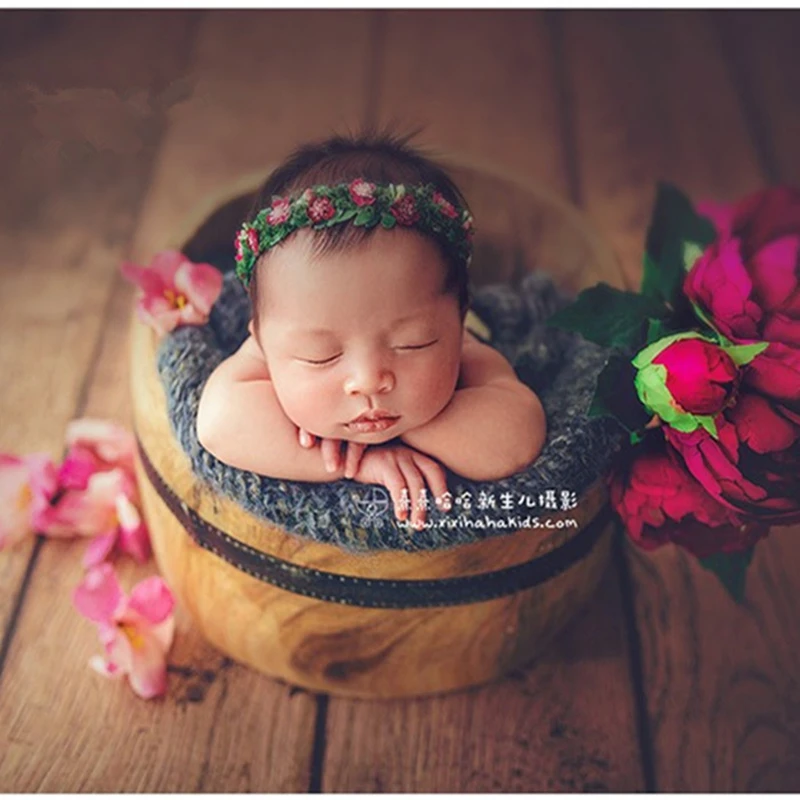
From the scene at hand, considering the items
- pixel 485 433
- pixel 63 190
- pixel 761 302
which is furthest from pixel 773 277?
pixel 63 190

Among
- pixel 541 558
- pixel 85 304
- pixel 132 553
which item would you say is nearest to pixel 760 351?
pixel 541 558

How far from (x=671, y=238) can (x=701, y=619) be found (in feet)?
1.17

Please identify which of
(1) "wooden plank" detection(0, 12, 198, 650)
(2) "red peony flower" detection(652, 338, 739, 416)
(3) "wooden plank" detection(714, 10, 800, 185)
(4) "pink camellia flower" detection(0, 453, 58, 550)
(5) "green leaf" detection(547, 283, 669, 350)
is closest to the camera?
(2) "red peony flower" detection(652, 338, 739, 416)

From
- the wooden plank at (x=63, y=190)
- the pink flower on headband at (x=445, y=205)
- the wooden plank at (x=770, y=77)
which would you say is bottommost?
the pink flower on headband at (x=445, y=205)

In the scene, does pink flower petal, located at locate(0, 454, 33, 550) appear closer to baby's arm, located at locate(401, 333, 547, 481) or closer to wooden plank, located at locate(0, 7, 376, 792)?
wooden plank, located at locate(0, 7, 376, 792)

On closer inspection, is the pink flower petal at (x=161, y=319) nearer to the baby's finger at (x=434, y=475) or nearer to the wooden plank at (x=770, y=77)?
the baby's finger at (x=434, y=475)

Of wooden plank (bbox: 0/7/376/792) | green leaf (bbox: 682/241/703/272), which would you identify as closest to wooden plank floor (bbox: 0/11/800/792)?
wooden plank (bbox: 0/7/376/792)

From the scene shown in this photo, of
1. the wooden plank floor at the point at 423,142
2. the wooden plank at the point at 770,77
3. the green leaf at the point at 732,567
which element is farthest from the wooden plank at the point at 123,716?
the wooden plank at the point at 770,77

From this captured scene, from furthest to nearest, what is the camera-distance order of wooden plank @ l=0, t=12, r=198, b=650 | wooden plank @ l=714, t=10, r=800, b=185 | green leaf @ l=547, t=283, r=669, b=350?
wooden plank @ l=714, t=10, r=800, b=185 < wooden plank @ l=0, t=12, r=198, b=650 < green leaf @ l=547, t=283, r=669, b=350

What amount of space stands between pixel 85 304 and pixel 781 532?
0.80 metres

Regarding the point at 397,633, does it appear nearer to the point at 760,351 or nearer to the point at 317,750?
the point at 317,750

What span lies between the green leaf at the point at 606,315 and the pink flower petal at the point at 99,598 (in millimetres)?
433

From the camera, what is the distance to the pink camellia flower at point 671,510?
81 cm

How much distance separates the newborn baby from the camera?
74 cm
